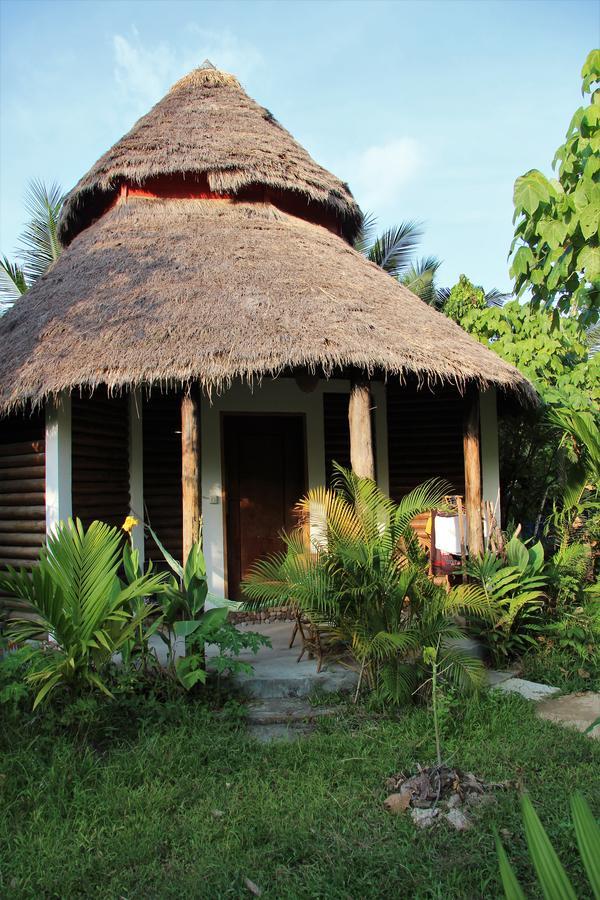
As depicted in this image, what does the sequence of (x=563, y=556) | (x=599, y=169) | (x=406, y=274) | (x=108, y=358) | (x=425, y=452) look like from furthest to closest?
(x=406, y=274), (x=425, y=452), (x=563, y=556), (x=108, y=358), (x=599, y=169)

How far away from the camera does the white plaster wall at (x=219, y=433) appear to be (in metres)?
6.70

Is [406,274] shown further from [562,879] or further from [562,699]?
[562,879]

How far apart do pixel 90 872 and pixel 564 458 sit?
6556 millimetres

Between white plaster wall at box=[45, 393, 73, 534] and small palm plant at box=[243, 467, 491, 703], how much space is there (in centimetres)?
209

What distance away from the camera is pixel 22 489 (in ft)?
20.2

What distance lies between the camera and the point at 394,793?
3.25 metres

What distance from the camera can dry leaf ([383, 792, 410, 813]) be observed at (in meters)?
3.11

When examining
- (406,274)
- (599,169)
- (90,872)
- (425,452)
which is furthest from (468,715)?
(406,274)

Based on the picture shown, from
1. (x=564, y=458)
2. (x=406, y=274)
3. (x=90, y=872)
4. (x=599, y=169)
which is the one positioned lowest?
(x=90, y=872)

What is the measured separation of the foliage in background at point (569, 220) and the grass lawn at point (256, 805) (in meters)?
2.08

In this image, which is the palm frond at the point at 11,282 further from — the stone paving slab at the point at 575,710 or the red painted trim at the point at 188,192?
the stone paving slab at the point at 575,710

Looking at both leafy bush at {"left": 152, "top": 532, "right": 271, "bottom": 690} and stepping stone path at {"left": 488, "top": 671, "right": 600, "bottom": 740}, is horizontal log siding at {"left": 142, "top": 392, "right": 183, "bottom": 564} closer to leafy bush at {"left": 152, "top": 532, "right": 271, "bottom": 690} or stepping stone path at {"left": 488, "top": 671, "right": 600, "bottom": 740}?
leafy bush at {"left": 152, "top": 532, "right": 271, "bottom": 690}

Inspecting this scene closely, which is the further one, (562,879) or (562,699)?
(562,699)

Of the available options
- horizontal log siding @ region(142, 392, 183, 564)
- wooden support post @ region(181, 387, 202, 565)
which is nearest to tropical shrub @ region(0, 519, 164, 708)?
wooden support post @ region(181, 387, 202, 565)
